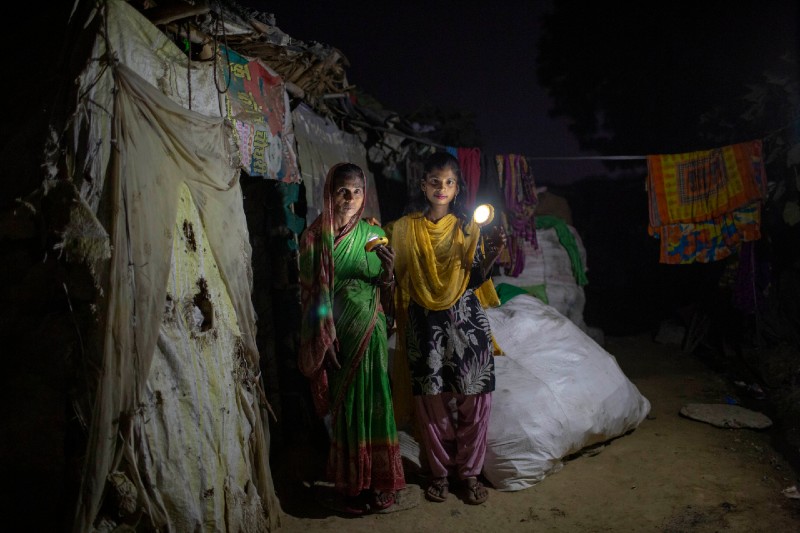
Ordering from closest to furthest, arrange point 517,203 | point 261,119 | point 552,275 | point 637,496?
point 637,496
point 261,119
point 517,203
point 552,275

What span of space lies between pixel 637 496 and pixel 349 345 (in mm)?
2092

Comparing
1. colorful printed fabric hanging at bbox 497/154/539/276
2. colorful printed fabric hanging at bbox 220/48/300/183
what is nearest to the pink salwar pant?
colorful printed fabric hanging at bbox 220/48/300/183

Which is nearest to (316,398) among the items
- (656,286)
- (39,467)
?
(39,467)

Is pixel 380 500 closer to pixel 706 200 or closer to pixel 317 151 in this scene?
pixel 317 151

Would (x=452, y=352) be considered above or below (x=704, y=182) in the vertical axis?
below

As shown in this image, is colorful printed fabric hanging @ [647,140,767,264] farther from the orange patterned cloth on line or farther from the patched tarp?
the patched tarp

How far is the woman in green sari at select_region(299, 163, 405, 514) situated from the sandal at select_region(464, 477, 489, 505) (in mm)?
455

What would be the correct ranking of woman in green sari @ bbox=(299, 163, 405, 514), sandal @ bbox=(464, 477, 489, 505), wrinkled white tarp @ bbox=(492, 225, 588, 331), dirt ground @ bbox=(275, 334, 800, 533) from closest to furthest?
dirt ground @ bbox=(275, 334, 800, 533), woman in green sari @ bbox=(299, 163, 405, 514), sandal @ bbox=(464, 477, 489, 505), wrinkled white tarp @ bbox=(492, 225, 588, 331)

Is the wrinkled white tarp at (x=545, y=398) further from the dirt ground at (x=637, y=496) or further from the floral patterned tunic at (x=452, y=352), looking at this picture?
the floral patterned tunic at (x=452, y=352)

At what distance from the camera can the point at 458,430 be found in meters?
3.44

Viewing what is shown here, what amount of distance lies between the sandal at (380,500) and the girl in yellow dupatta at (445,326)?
1.00 ft

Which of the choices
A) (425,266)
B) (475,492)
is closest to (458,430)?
(475,492)

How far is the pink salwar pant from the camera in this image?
11.1 feet

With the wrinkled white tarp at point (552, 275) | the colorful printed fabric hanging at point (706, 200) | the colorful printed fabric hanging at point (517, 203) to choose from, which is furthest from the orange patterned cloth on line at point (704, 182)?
the colorful printed fabric hanging at point (517, 203)
